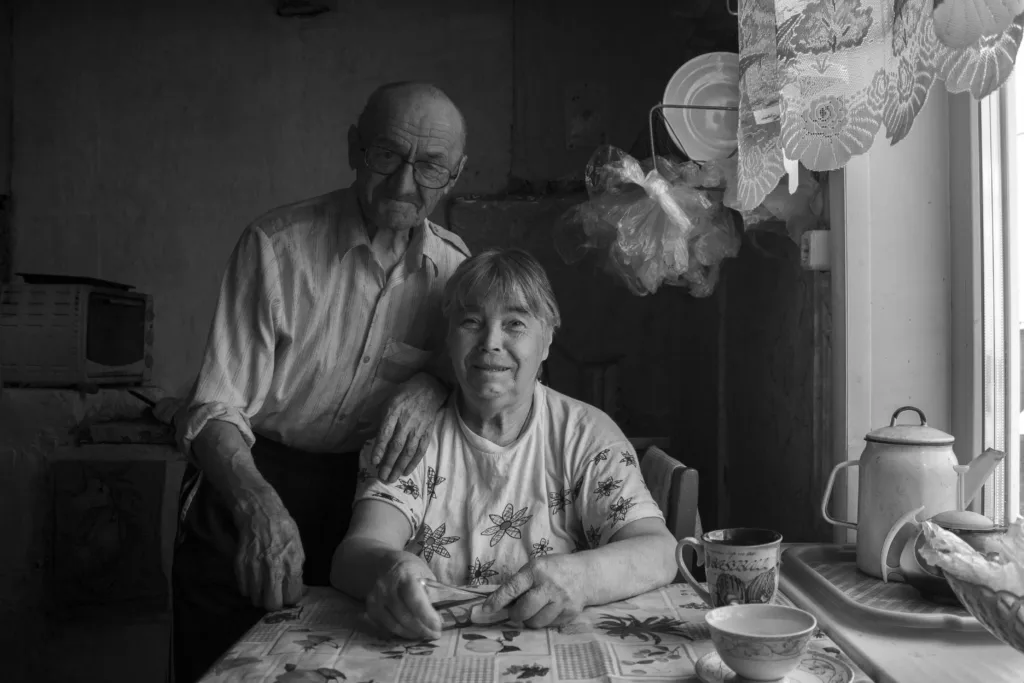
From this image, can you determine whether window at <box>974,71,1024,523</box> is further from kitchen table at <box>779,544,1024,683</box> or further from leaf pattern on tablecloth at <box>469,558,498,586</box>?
leaf pattern on tablecloth at <box>469,558,498,586</box>

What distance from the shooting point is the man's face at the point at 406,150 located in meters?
1.65

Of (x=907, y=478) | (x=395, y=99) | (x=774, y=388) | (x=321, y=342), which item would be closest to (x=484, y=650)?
(x=907, y=478)

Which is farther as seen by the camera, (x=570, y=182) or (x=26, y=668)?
(x=570, y=182)

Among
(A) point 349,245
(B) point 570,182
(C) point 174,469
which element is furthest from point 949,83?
(C) point 174,469

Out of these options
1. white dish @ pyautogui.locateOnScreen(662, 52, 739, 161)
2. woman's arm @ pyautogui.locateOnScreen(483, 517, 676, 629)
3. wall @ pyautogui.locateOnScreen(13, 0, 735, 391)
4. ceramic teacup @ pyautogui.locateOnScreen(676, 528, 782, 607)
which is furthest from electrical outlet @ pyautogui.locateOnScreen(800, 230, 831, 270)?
wall @ pyautogui.locateOnScreen(13, 0, 735, 391)

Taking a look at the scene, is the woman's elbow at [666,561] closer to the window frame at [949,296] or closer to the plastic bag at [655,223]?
the window frame at [949,296]

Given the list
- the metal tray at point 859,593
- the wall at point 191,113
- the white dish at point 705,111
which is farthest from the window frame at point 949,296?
the wall at point 191,113

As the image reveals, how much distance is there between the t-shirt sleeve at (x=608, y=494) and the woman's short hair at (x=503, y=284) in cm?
28

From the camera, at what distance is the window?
1.47 metres

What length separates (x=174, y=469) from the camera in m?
3.37

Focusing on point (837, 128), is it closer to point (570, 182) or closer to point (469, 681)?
point (469, 681)

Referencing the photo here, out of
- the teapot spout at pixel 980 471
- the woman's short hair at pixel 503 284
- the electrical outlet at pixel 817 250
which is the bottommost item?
the teapot spout at pixel 980 471

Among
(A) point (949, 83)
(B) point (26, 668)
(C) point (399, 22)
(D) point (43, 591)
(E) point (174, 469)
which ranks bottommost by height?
(B) point (26, 668)

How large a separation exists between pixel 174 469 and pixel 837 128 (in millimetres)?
2911
